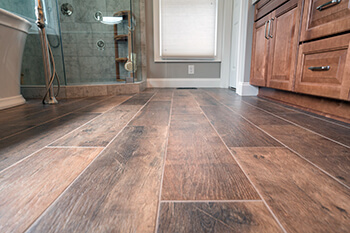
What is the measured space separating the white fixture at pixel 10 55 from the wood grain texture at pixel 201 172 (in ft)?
4.71

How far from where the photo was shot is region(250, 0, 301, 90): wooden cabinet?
4.67 feet

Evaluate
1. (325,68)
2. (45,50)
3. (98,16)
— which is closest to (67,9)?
(98,16)

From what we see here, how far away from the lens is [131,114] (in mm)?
1229

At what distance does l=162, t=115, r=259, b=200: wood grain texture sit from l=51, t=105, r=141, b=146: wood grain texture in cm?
26

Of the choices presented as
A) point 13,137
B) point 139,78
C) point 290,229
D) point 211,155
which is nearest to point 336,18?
point 211,155

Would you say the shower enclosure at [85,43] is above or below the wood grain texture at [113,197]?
above

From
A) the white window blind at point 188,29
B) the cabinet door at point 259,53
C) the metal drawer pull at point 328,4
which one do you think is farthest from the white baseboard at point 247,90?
the white window blind at point 188,29

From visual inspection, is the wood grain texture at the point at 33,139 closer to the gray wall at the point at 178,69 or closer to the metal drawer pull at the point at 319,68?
the metal drawer pull at the point at 319,68

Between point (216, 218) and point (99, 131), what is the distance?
0.67 metres

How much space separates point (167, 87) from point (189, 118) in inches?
82.4

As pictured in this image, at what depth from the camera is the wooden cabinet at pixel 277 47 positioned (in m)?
1.42

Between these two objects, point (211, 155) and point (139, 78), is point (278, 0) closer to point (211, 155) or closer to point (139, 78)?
Result: point (211, 155)

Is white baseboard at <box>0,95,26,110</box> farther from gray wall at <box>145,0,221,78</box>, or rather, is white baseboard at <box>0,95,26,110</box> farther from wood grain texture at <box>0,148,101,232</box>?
gray wall at <box>145,0,221,78</box>

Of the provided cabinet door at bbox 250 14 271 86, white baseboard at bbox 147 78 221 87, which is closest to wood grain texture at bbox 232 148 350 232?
cabinet door at bbox 250 14 271 86
